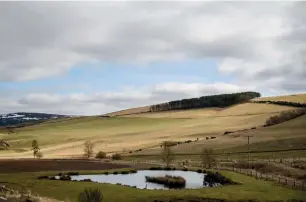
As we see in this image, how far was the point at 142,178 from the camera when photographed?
83.4 m

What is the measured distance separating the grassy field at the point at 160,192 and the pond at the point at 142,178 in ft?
29.5

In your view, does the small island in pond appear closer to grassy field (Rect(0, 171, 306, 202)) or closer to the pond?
the pond

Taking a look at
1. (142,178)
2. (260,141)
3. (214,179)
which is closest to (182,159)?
(260,141)

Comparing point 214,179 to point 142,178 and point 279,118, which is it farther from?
point 279,118

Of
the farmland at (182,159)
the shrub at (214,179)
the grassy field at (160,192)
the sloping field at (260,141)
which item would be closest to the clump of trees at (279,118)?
the farmland at (182,159)

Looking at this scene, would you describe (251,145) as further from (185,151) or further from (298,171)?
(298,171)

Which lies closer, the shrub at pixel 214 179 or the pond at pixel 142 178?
the pond at pixel 142 178

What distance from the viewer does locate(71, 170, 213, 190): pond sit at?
74188 millimetres

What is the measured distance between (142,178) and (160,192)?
76.0ft

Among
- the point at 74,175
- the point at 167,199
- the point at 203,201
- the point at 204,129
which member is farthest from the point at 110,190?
the point at 204,129

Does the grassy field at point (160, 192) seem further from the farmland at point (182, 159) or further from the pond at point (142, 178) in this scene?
the pond at point (142, 178)

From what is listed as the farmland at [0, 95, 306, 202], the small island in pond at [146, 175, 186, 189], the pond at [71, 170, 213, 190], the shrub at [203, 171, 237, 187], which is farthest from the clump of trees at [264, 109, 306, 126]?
the small island in pond at [146, 175, 186, 189]

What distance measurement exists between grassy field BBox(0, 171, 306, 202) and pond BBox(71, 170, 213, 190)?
29.5 feet

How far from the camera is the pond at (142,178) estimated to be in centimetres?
7419
